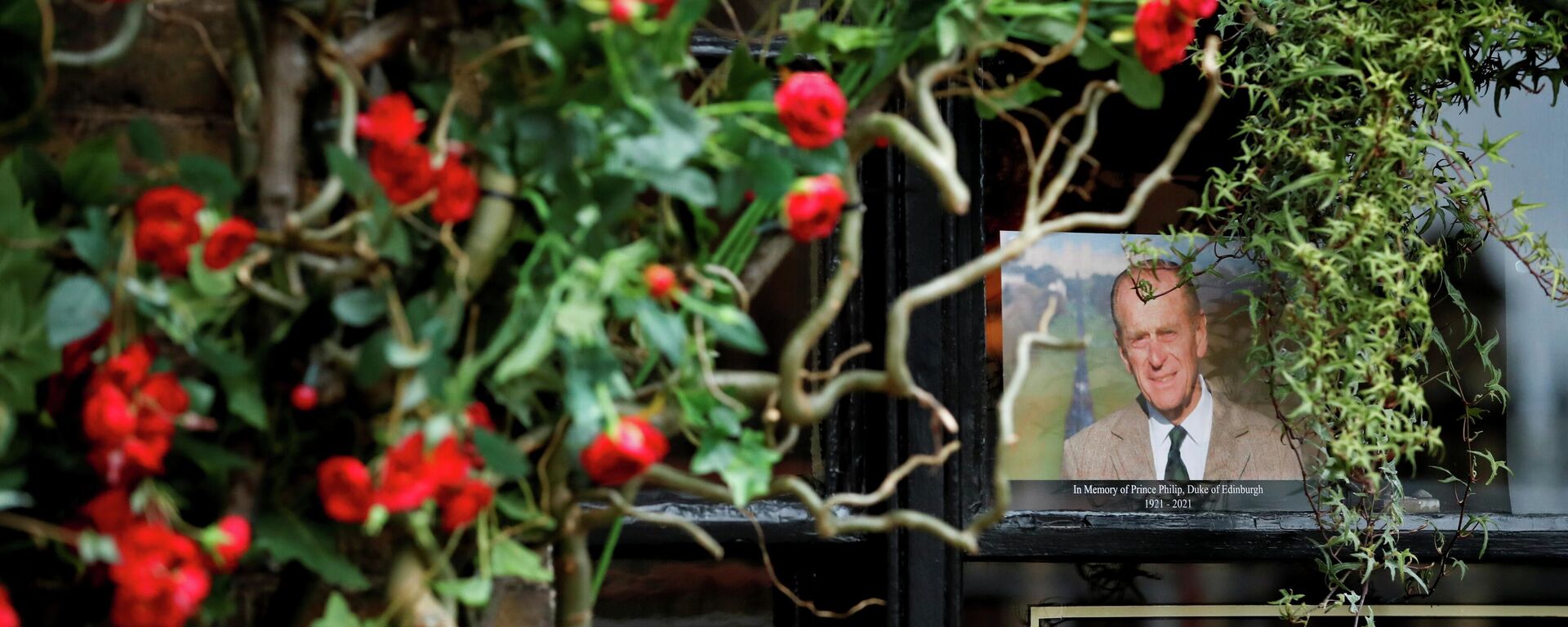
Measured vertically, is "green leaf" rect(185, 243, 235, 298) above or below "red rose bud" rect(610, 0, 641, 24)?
below

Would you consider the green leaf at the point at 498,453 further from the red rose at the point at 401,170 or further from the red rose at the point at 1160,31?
the red rose at the point at 1160,31

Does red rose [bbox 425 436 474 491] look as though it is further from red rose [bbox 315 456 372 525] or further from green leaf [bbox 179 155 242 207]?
green leaf [bbox 179 155 242 207]

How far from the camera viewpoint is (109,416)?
32.9 inches

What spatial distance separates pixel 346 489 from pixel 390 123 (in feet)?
0.77

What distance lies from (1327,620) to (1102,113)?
693 mm

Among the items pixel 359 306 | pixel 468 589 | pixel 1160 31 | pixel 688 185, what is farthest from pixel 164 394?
pixel 1160 31

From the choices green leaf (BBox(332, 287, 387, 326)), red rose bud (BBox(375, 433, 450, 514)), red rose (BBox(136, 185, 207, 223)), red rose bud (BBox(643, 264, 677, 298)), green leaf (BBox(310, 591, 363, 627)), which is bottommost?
green leaf (BBox(310, 591, 363, 627))

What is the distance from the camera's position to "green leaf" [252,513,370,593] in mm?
938

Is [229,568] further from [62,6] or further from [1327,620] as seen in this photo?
[1327,620]

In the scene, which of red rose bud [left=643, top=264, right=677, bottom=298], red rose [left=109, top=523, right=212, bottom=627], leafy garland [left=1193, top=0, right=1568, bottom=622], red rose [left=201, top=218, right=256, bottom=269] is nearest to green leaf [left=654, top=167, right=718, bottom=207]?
red rose bud [left=643, top=264, right=677, bottom=298]

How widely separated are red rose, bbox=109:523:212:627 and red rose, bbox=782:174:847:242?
1.46 ft

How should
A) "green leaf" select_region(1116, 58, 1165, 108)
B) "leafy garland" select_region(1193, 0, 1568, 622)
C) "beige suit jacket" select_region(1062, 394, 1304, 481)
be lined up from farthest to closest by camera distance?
"beige suit jacket" select_region(1062, 394, 1304, 481), "leafy garland" select_region(1193, 0, 1568, 622), "green leaf" select_region(1116, 58, 1165, 108)

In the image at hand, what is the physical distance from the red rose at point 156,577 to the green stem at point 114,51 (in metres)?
0.33

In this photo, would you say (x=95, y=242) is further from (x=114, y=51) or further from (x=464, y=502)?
(x=464, y=502)
